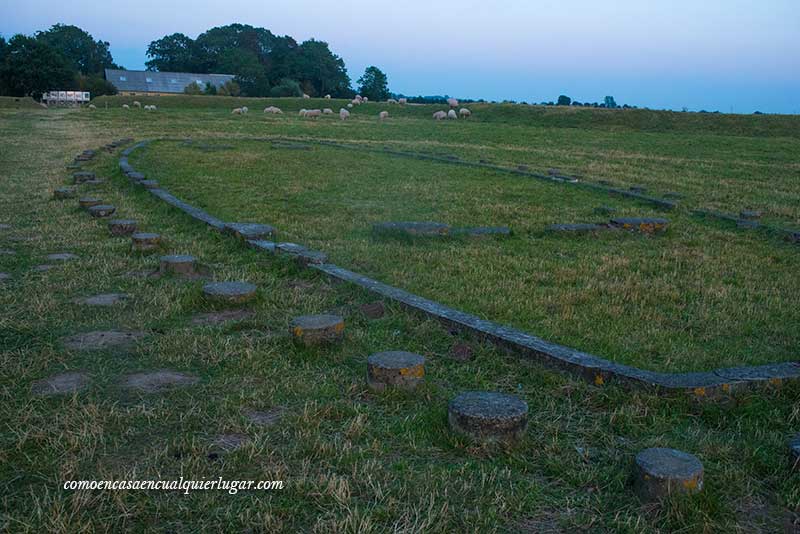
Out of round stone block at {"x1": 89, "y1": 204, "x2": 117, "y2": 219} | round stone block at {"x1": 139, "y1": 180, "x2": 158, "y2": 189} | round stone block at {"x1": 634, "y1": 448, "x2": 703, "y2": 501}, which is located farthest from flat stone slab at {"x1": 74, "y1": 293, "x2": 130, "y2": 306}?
round stone block at {"x1": 139, "y1": 180, "x2": 158, "y2": 189}

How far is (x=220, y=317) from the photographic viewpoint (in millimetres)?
4707

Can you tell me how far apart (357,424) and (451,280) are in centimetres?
276

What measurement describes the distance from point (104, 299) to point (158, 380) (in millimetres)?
1726

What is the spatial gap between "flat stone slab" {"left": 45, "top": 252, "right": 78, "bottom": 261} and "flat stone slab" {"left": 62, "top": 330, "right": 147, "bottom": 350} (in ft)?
7.42

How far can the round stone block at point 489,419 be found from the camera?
117 inches

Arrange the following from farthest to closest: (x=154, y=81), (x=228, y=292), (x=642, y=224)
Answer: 1. (x=154, y=81)
2. (x=642, y=224)
3. (x=228, y=292)

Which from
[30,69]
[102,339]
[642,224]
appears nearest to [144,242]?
[102,339]

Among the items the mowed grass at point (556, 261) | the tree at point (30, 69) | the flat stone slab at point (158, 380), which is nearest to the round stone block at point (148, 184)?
the mowed grass at point (556, 261)

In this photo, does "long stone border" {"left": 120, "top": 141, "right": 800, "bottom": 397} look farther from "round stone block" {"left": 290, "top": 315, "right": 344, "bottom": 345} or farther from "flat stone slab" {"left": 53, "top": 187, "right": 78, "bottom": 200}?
"flat stone slab" {"left": 53, "top": 187, "right": 78, "bottom": 200}

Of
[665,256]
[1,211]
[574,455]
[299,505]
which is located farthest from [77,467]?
[1,211]

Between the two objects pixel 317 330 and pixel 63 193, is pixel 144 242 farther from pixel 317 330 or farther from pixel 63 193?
pixel 63 193

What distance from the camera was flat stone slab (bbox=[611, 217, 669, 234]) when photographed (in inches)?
325

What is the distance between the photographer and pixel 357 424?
310 cm

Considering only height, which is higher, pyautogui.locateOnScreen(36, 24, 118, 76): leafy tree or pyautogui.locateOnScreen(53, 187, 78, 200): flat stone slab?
pyautogui.locateOnScreen(36, 24, 118, 76): leafy tree
